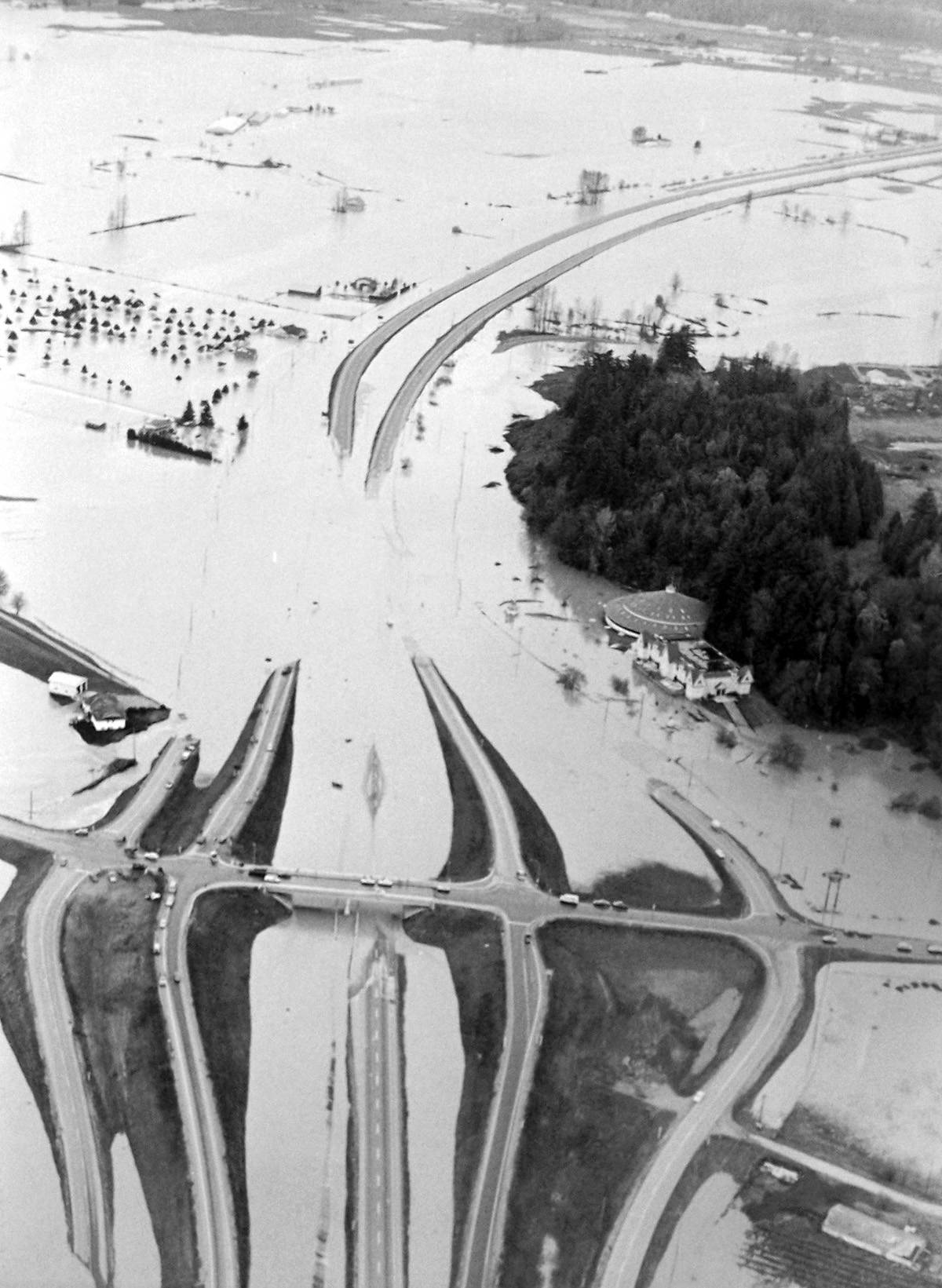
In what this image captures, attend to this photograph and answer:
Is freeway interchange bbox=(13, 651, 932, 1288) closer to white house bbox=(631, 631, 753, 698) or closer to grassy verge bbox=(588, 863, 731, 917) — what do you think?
grassy verge bbox=(588, 863, 731, 917)

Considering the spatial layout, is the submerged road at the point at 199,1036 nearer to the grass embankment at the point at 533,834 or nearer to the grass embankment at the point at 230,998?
the grass embankment at the point at 230,998

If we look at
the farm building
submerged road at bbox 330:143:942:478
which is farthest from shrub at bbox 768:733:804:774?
submerged road at bbox 330:143:942:478

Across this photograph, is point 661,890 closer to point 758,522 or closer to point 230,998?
point 230,998

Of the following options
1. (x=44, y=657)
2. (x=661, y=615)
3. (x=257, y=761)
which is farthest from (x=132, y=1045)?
(x=661, y=615)

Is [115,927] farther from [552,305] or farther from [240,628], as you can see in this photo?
[552,305]

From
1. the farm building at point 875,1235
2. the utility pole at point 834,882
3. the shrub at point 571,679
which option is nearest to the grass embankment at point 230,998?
the farm building at point 875,1235

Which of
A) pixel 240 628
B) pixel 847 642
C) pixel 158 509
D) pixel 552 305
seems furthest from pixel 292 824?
pixel 552 305
